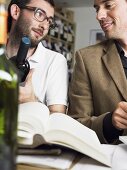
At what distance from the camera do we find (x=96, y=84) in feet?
4.43

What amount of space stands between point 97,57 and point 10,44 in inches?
20.9

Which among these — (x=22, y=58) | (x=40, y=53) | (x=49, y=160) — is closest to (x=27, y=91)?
(x=22, y=58)

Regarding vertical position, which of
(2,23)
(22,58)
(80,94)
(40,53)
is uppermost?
(2,23)

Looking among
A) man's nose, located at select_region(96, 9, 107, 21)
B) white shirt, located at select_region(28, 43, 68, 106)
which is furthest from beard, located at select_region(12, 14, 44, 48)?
man's nose, located at select_region(96, 9, 107, 21)

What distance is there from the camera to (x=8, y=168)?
38cm

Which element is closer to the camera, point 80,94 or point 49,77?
point 80,94

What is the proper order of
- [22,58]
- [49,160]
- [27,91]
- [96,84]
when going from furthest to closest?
[96,84] → [27,91] → [22,58] → [49,160]

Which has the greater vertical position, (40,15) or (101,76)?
(40,15)

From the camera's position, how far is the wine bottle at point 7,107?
14.9 inches

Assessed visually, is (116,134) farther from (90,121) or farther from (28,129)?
(28,129)

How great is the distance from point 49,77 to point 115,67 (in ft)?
1.12

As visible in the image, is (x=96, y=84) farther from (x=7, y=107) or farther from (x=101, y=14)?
(x=7, y=107)

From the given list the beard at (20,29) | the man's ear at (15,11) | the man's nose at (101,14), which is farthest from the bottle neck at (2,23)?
the man's ear at (15,11)

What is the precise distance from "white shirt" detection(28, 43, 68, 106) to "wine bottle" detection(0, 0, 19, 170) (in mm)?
1006
